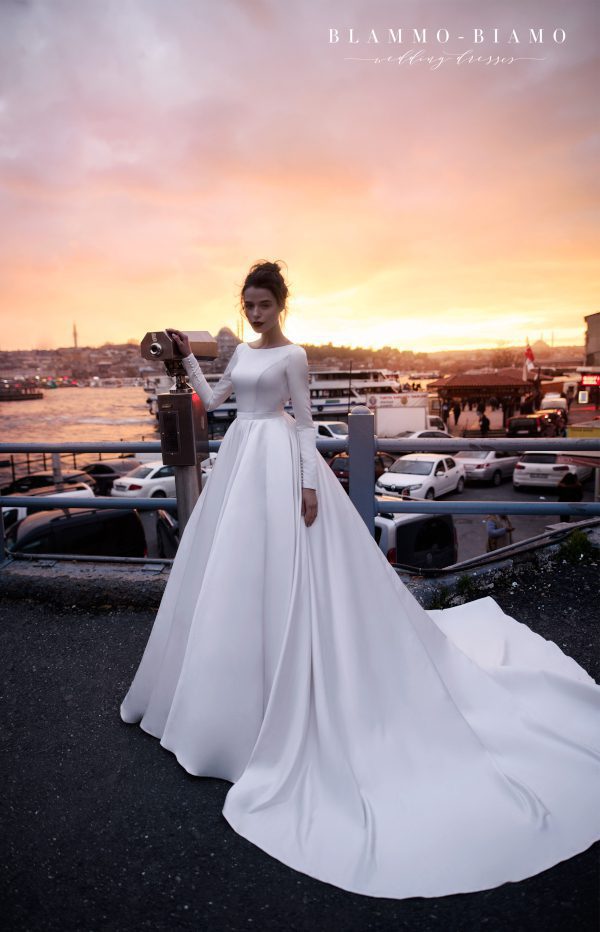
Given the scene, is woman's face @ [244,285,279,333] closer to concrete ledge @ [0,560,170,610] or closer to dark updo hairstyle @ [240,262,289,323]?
dark updo hairstyle @ [240,262,289,323]

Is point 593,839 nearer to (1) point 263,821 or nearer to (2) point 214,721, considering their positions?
(1) point 263,821

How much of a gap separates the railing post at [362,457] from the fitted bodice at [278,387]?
1.21 metres

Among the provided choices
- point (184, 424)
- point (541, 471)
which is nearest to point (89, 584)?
point (184, 424)

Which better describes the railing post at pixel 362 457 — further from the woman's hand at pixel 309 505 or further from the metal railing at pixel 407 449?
the woman's hand at pixel 309 505

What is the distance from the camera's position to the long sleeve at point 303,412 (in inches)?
112

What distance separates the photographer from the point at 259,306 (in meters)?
2.87

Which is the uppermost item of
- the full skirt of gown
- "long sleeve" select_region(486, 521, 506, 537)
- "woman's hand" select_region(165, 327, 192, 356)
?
"woman's hand" select_region(165, 327, 192, 356)

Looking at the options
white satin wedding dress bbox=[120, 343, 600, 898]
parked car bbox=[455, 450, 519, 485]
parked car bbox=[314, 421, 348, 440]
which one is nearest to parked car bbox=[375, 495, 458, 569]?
white satin wedding dress bbox=[120, 343, 600, 898]

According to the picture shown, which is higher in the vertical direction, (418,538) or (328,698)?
(328,698)

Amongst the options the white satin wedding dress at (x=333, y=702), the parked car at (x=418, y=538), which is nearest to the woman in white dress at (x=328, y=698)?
the white satin wedding dress at (x=333, y=702)

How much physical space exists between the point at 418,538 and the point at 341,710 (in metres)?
6.16

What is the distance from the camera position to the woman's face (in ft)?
9.37

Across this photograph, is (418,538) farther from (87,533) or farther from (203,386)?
(203,386)

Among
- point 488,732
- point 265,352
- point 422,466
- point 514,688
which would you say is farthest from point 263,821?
point 422,466
